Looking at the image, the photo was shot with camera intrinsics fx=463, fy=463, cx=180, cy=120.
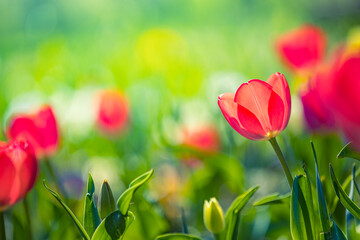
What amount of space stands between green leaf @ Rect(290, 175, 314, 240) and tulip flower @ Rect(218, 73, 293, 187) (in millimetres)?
22

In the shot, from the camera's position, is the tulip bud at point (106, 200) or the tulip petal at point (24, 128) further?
the tulip petal at point (24, 128)

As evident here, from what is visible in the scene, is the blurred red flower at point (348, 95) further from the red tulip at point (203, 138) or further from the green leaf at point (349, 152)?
the red tulip at point (203, 138)

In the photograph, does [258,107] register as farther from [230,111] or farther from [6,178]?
[6,178]

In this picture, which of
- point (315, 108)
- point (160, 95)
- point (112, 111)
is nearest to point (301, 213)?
point (315, 108)

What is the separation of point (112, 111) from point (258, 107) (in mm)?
Answer: 703

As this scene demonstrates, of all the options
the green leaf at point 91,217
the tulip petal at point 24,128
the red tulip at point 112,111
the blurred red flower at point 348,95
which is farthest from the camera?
the red tulip at point 112,111

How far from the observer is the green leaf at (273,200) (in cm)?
48

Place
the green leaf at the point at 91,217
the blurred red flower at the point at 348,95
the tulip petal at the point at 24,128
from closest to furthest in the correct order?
the blurred red flower at the point at 348,95
the green leaf at the point at 91,217
the tulip petal at the point at 24,128

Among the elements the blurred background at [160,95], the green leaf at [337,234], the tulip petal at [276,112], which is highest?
the tulip petal at [276,112]

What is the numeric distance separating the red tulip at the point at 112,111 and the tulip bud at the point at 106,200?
2.09 feet

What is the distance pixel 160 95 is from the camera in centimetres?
150

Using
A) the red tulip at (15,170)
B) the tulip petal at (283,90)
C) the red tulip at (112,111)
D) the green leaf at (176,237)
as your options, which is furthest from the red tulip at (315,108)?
the red tulip at (112,111)

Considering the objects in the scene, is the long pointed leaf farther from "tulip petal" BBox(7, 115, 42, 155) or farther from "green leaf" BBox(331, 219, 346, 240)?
"tulip petal" BBox(7, 115, 42, 155)

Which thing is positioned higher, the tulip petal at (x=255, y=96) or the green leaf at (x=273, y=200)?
the tulip petal at (x=255, y=96)
